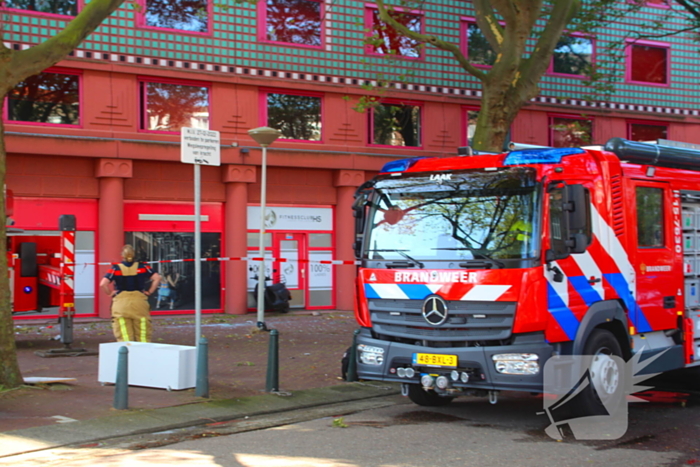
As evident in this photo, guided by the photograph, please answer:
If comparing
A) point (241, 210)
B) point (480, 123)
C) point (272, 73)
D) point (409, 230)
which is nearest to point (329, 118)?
point (272, 73)

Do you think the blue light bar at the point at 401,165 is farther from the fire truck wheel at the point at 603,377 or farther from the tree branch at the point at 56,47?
the tree branch at the point at 56,47

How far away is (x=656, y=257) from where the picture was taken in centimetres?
895

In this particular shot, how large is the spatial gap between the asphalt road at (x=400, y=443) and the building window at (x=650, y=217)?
74.2 inches

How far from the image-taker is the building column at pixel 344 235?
21.4 meters

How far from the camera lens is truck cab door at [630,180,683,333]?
872cm

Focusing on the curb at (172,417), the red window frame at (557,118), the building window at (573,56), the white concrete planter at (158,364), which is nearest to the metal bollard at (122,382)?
the curb at (172,417)

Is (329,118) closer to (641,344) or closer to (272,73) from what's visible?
(272,73)

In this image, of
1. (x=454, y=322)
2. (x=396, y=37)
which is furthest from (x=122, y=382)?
(x=396, y=37)

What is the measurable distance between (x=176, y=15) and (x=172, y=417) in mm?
13183

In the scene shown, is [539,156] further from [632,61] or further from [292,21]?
[632,61]

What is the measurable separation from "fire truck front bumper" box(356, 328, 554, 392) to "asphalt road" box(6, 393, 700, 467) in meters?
0.52

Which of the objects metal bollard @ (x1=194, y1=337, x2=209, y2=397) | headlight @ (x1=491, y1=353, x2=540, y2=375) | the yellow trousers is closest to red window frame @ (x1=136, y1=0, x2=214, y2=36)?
the yellow trousers

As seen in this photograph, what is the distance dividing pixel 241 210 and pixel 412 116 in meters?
5.52

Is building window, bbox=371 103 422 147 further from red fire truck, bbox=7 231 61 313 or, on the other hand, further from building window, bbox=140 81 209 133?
red fire truck, bbox=7 231 61 313
